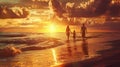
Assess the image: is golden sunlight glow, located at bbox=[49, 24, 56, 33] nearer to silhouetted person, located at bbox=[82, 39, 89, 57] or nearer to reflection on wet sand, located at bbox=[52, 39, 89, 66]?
reflection on wet sand, located at bbox=[52, 39, 89, 66]

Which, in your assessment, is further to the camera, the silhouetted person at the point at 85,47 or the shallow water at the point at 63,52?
the silhouetted person at the point at 85,47

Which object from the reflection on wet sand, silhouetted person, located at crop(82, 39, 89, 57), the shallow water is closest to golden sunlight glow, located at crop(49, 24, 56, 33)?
the shallow water

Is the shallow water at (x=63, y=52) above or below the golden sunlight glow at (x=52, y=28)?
below

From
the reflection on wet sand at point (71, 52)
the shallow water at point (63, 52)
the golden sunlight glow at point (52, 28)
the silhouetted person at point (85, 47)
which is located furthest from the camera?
the golden sunlight glow at point (52, 28)

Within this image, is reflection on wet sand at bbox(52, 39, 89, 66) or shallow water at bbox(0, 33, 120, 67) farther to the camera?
reflection on wet sand at bbox(52, 39, 89, 66)

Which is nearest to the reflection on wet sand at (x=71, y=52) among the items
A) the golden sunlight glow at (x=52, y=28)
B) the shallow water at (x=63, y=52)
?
the shallow water at (x=63, y=52)

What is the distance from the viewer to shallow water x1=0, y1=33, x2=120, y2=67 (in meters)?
7.86

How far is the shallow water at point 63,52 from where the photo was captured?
25.8ft

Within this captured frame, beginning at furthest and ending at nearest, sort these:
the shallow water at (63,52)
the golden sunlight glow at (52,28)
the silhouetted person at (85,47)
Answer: the golden sunlight glow at (52,28) < the silhouetted person at (85,47) < the shallow water at (63,52)

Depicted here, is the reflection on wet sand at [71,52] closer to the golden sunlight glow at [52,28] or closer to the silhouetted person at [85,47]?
the silhouetted person at [85,47]

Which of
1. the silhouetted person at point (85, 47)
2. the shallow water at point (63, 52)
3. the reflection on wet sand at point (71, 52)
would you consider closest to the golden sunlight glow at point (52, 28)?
the shallow water at point (63, 52)

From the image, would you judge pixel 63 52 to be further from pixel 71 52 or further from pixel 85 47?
pixel 85 47

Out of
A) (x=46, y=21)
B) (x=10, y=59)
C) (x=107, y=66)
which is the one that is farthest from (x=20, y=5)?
(x=107, y=66)

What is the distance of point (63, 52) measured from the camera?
815cm
